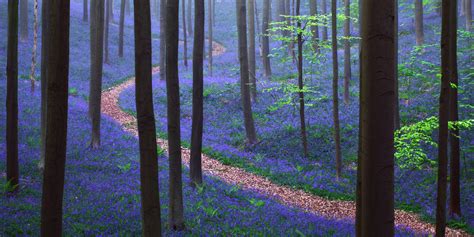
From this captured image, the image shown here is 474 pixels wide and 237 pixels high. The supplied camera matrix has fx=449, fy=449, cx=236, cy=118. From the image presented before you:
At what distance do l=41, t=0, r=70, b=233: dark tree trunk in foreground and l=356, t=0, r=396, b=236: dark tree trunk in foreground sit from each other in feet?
11.9

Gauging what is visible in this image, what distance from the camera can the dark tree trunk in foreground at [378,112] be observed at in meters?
3.59

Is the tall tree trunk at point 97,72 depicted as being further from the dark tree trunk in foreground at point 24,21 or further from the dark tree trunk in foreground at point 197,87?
the dark tree trunk in foreground at point 24,21

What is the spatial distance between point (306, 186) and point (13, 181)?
9.11 metres

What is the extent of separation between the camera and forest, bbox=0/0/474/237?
17.7 feet

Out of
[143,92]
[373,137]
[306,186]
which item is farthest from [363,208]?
[306,186]

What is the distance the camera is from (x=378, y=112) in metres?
3.62

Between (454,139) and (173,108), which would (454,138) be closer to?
(454,139)

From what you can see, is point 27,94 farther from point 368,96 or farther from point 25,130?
point 368,96

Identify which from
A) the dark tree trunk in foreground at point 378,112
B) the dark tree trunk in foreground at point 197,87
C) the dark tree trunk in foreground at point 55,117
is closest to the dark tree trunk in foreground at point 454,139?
the dark tree trunk in foreground at point 197,87

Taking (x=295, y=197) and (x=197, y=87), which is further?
(x=295, y=197)

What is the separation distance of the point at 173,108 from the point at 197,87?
12.0ft

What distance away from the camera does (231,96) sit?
27.9m

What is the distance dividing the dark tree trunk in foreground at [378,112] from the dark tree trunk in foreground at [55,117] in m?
3.63

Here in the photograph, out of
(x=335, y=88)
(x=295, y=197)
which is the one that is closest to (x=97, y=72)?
(x=295, y=197)
